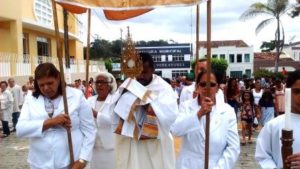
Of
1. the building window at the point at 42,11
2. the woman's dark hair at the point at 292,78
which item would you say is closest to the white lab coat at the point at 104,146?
the woman's dark hair at the point at 292,78

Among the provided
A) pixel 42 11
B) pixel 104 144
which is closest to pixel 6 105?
pixel 104 144

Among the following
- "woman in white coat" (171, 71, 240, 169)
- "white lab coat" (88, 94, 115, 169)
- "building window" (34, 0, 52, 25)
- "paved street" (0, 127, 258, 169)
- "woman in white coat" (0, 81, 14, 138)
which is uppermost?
"building window" (34, 0, 52, 25)

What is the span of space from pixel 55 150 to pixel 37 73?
2.06 ft

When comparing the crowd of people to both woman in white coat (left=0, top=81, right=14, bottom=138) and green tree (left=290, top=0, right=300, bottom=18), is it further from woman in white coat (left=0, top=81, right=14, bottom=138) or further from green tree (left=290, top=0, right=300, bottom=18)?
green tree (left=290, top=0, right=300, bottom=18)

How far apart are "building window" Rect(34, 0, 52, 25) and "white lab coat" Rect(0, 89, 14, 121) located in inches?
638

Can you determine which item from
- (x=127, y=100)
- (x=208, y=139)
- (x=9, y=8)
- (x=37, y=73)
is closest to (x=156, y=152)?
(x=127, y=100)

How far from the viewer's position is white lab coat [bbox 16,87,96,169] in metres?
3.83

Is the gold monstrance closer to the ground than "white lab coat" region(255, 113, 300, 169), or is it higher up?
higher up

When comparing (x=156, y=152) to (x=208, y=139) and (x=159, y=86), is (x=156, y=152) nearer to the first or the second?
(x=159, y=86)

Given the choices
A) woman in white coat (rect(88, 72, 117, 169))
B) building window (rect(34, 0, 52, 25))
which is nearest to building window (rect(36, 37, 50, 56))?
building window (rect(34, 0, 52, 25))

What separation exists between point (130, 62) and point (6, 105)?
427 inches

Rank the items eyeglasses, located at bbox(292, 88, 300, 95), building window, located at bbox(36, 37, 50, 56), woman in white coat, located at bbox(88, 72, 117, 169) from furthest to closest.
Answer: building window, located at bbox(36, 37, 50, 56) → woman in white coat, located at bbox(88, 72, 117, 169) → eyeglasses, located at bbox(292, 88, 300, 95)

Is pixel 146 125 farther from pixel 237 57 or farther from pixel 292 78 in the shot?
pixel 237 57

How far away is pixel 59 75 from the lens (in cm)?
394
